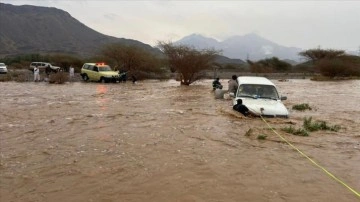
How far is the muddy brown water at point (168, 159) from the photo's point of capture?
6.06 metres

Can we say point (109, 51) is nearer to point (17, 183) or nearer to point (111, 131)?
point (111, 131)

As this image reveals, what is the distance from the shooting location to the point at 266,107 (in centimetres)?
1222

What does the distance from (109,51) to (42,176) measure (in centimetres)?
3540

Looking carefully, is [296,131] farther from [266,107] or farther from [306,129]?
[266,107]

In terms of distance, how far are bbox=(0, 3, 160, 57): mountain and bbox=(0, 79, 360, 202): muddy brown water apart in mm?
89612

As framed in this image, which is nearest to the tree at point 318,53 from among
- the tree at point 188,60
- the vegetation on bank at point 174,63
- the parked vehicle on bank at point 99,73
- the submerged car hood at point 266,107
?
the vegetation on bank at point 174,63

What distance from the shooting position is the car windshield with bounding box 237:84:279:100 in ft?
43.5

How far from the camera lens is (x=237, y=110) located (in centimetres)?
1271

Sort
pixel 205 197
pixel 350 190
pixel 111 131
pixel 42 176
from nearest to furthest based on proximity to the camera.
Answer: pixel 205 197 < pixel 350 190 < pixel 42 176 < pixel 111 131

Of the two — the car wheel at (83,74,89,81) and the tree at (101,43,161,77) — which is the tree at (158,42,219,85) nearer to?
the tree at (101,43,161,77)

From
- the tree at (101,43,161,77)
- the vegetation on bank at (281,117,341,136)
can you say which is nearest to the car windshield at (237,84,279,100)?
the vegetation on bank at (281,117,341,136)

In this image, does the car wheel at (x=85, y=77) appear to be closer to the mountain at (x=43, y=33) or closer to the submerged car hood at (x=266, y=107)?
the submerged car hood at (x=266, y=107)

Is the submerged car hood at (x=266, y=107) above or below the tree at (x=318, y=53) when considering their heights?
below

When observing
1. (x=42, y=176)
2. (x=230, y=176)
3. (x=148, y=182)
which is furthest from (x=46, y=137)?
(x=230, y=176)
